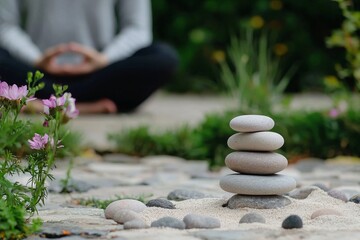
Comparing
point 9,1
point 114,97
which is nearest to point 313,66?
point 114,97

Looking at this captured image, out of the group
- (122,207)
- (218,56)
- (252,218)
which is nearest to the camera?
(252,218)

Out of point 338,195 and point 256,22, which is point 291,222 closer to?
point 338,195

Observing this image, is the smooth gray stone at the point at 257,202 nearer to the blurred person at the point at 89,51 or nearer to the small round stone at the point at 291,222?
the small round stone at the point at 291,222

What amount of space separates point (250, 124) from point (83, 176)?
4.09 ft

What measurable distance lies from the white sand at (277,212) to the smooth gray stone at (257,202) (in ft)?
0.06

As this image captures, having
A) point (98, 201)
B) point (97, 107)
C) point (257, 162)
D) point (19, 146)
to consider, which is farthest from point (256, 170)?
point (97, 107)

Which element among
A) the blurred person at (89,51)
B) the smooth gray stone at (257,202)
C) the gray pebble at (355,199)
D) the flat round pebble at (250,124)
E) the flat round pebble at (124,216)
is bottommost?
the flat round pebble at (124,216)

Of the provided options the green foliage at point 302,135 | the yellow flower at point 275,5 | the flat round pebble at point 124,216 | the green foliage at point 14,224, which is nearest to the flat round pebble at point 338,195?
the flat round pebble at point 124,216

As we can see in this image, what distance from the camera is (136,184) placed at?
3199mm

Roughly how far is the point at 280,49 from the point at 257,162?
6.17m

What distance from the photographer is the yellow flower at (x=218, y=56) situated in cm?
837

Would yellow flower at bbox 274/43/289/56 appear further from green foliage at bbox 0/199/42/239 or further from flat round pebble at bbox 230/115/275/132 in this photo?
green foliage at bbox 0/199/42/239

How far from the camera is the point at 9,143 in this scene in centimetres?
197

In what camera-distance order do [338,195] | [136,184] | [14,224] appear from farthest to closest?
1. [136,184]
2. [338,195]
3. [14,224]
